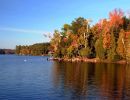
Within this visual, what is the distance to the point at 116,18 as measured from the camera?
116 metres

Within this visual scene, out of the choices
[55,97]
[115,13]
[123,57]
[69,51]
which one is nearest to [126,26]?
[115,13]

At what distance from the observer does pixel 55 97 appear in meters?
34.9

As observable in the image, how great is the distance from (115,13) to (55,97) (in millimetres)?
86742

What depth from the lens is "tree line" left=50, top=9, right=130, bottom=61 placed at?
11181cm

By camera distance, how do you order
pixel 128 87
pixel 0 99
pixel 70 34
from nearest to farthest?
pixel 0 99 → pixel 128 87 → pixel 70 34

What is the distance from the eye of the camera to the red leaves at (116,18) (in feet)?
380

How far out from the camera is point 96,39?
127812 millimetres

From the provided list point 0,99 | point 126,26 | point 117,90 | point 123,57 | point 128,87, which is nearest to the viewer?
point 0,99

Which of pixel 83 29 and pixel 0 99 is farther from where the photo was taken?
pixel 83 29

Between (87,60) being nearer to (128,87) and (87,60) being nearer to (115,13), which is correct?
(115,13)

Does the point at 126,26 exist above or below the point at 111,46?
above

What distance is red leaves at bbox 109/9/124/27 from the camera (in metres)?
116

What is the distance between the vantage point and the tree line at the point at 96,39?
11181cm

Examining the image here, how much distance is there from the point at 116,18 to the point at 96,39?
1514cm
